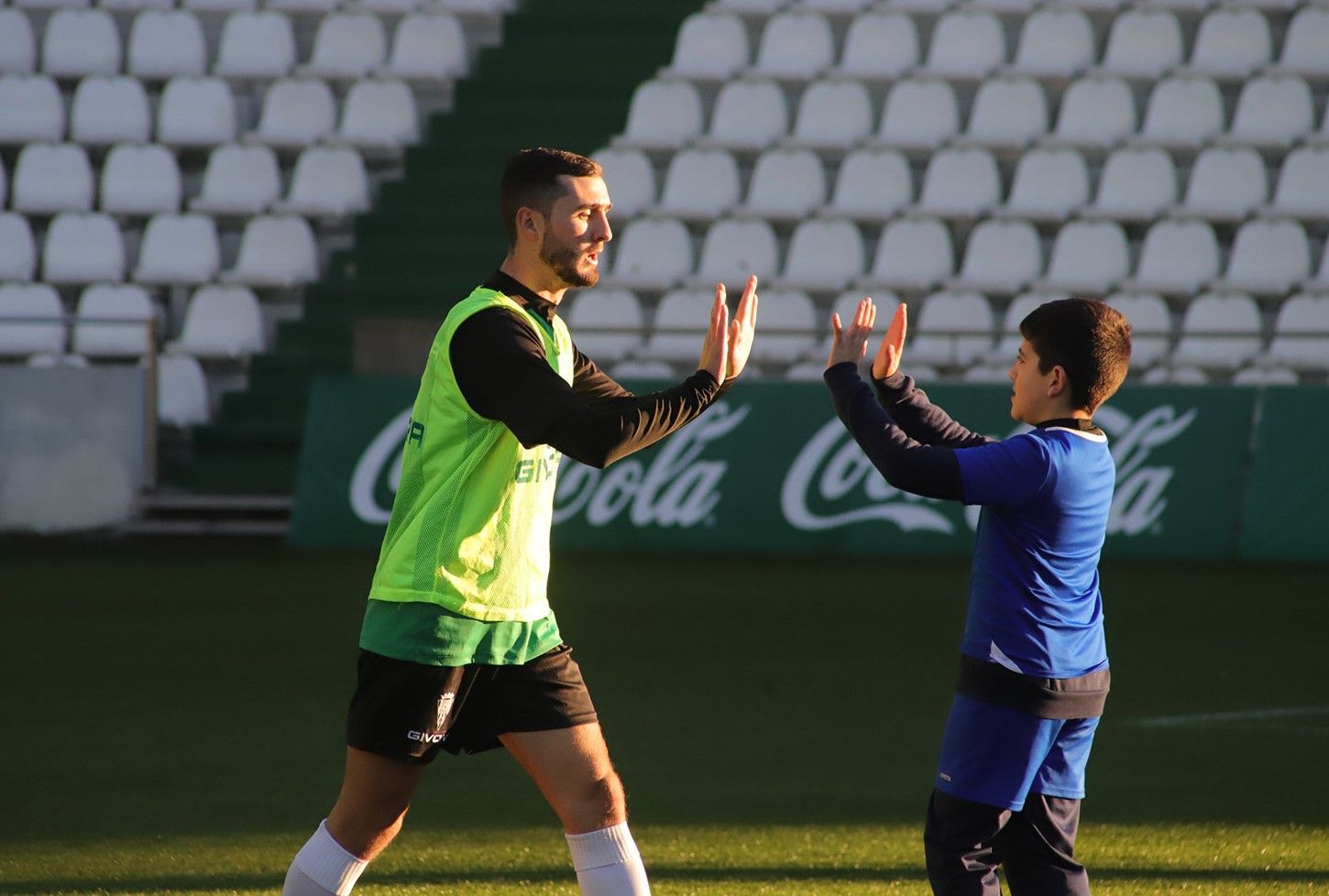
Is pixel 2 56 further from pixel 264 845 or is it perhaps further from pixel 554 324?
pixel 554 324

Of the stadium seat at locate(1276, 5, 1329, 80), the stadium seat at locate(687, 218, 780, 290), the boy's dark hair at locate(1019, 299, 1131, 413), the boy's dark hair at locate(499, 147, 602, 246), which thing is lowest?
the stadium seat at locate(687, 218, 780, 290)

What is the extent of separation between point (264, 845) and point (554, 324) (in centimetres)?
227

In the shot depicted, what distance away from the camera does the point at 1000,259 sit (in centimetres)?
1448

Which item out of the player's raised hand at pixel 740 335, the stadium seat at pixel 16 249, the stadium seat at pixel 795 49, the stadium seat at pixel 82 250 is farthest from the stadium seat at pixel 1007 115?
the player's raised hand at pixel 740 335

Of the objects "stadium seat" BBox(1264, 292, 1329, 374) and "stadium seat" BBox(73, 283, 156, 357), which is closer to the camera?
Answer: "stadium seat" BBox(1264, 292, 1329, 374)

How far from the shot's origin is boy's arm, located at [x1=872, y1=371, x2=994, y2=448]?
376 centimetres

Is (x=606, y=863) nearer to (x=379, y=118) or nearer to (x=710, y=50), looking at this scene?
(x=379, y=118)

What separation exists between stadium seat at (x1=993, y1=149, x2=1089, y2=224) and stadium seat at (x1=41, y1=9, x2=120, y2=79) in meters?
8.71

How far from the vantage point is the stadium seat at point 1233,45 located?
15531mm

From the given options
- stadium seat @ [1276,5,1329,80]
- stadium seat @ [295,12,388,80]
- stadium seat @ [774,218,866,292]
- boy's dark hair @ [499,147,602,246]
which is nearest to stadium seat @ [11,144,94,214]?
stadium seat @ [295,12,388,80]

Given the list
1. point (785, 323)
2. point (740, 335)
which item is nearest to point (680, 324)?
point (785, 323)

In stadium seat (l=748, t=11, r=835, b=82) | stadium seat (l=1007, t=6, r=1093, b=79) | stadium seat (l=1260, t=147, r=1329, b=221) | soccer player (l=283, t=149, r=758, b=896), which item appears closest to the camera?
soccer player (l=283, t=149, r=758, b=896)

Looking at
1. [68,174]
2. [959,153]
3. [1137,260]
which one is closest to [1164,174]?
[1137,260]

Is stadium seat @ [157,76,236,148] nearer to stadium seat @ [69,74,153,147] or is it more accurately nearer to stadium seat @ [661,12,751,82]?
stadium seat @ [69,74,153,147]
